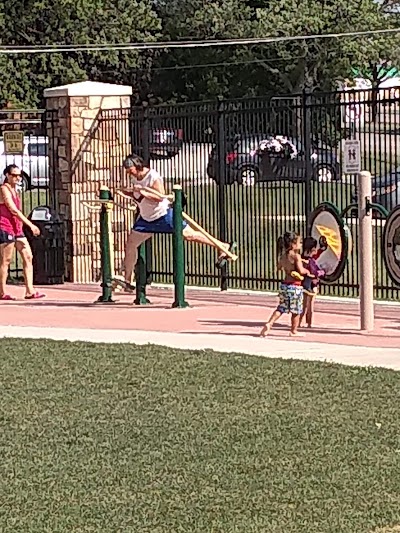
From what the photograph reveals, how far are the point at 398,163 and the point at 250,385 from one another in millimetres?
6300

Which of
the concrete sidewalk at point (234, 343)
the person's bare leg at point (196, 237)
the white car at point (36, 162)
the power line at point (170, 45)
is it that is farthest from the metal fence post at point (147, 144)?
the power line at point (170, 45)

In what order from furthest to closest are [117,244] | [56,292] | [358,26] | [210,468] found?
[358,26] → [117,244] → [56,292] → [210,468]

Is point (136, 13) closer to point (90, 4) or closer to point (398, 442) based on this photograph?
point (90, 4)

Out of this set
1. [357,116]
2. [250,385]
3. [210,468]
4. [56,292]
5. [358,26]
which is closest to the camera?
[210,468]

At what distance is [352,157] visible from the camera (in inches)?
496

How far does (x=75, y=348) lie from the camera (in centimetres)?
1096

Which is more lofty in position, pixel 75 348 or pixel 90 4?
pixel 90 4

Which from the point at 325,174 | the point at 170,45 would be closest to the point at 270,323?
the point at 325,174

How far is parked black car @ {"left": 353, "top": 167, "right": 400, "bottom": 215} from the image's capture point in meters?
14.8

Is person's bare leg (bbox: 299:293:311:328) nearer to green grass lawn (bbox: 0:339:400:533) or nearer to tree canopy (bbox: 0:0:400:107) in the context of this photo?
green grass lawn (bbox: 0:339:400:533)

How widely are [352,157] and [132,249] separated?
3.00 m

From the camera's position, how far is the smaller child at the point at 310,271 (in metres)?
11.6

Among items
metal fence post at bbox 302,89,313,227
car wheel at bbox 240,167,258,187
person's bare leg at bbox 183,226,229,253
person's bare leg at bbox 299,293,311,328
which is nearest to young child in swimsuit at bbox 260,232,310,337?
person's bare leg at bbox 299,293,311,328

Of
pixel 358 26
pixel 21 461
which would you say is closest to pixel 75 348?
pixel 21 461
